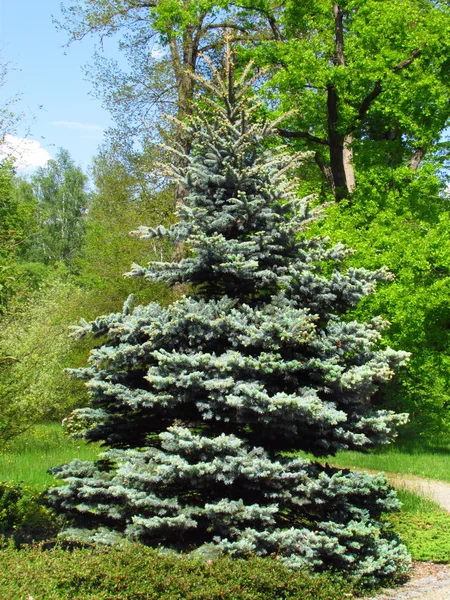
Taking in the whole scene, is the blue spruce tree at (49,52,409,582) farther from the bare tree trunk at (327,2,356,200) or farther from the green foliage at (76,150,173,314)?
the bare tree trunk at (327,2,356,200)

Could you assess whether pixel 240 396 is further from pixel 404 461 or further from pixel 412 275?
pixel 404 461

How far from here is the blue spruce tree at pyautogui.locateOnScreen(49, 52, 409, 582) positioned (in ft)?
19.8

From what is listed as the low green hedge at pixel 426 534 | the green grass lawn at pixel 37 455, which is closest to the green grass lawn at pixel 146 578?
the low green hedge at pixel 426 534

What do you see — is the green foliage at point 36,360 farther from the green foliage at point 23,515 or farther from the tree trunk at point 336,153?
the tree trunk at point 336,153

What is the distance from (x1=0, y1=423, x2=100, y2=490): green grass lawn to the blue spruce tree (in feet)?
10.5

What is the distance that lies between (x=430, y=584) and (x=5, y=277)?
17.4 ft

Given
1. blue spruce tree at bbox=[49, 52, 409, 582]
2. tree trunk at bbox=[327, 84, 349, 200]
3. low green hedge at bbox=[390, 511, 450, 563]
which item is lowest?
low green hedge at bbox=[390, 511, 450, 563]

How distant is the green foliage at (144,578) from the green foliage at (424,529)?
2113 millimetres

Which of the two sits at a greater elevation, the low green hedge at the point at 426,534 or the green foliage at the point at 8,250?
the green foliage at the point at 8,250

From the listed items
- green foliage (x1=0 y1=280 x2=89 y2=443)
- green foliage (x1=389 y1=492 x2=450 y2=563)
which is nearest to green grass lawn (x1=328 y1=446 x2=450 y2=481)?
green foliage (x1=389 y1=492 x2=450 y2=563)

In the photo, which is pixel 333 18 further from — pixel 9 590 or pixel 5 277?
pixel 9 590

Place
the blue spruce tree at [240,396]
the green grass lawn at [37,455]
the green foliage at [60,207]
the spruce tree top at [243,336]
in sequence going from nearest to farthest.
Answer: the blue spruce tree at [240,396] → the spruce tree top at [243,336] → the green grass lawn at [37,455] → the green foliage at [60,207]

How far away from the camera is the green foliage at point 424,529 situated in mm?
7363

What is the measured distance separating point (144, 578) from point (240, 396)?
1818 millimetres
